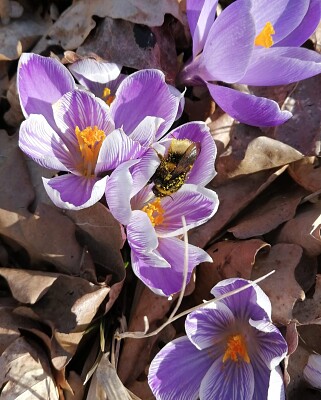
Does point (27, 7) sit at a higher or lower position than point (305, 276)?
higher

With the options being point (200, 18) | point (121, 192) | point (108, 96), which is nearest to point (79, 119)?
point (108, 96)

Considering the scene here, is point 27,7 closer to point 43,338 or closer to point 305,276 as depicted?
point 43,338

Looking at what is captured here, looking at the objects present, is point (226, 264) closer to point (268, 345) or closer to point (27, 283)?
point (268, 345)

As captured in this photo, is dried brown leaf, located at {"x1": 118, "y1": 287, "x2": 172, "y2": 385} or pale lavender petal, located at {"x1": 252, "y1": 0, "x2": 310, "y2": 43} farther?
pale lavender petal, located at {"x1": 252, "y1": 0, "x2": 310, "y2": 43}

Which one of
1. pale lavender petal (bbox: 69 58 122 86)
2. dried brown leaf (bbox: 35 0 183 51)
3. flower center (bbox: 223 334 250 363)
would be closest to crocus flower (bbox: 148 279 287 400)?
flower center (bbox: 223 334 250 363)

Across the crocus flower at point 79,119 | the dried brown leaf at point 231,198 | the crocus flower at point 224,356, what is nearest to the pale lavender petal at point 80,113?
the crocus flower at point 79,119

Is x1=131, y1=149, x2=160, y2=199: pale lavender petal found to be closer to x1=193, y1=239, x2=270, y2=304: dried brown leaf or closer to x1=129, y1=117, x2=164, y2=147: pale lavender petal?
x1=129, y1=117, x2=164, y2=147: pale lavender petal

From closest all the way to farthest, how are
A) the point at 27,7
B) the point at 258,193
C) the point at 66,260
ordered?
the point at 66,260, the point at 258,193, the point at 27,7

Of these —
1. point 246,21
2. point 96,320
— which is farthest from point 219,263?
point 246,21
